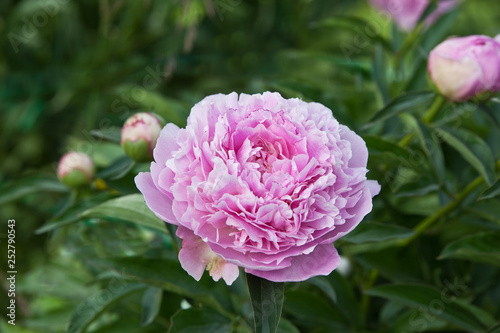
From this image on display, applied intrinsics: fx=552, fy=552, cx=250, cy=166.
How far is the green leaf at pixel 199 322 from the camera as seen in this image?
487 millimetres

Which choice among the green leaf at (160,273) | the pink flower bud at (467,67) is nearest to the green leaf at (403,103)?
the pink flower bud at (467,67)

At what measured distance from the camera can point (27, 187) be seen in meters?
0.64

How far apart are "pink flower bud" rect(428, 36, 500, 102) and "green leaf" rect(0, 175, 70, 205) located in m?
0.42

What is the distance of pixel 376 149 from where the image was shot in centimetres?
51

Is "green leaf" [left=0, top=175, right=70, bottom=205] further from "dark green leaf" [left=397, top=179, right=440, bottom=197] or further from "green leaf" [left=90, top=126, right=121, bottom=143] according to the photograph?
"dark green leaf" [left=397, top=179, right=440, bottom=197]

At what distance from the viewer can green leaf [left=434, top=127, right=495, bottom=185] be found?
1.64ft

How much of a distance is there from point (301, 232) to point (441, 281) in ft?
1.09

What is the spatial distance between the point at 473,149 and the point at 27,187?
1.59 ft

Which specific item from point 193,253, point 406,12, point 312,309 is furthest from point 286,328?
point 406,12

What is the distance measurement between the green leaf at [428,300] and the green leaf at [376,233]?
0.27 ft

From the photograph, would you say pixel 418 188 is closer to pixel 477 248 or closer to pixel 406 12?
pixel 477 248

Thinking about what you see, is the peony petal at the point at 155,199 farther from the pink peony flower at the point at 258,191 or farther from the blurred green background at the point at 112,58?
the blurred green background at the point at 112,58

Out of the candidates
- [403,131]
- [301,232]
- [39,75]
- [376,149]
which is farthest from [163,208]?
[39,75]

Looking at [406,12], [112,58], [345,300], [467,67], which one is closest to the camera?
[467,67]
